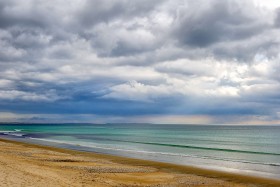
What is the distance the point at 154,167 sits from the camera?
29.6 m

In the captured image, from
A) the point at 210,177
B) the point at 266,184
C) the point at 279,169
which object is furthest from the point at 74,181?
the point at 279,169

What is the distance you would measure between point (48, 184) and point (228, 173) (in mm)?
15320

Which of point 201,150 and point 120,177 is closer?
point 120,177

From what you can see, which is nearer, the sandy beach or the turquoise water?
the sandy beach

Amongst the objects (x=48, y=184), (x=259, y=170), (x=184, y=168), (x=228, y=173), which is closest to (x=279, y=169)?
(x=259, y=170)

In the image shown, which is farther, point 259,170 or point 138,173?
point 259,170

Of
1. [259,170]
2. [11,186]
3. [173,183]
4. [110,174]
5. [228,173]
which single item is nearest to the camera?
[11,186]

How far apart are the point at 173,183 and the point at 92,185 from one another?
5.82 meters

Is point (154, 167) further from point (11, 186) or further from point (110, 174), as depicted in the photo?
point (11, 186)

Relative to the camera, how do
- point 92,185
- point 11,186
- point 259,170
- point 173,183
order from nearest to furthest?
point 11,186
point 92,185
point 173,183
point 259,170

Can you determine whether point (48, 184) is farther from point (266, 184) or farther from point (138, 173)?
point (266, 184)

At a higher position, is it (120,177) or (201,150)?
(201,150)

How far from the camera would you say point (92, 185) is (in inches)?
741

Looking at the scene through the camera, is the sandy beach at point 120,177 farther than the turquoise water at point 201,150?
No
